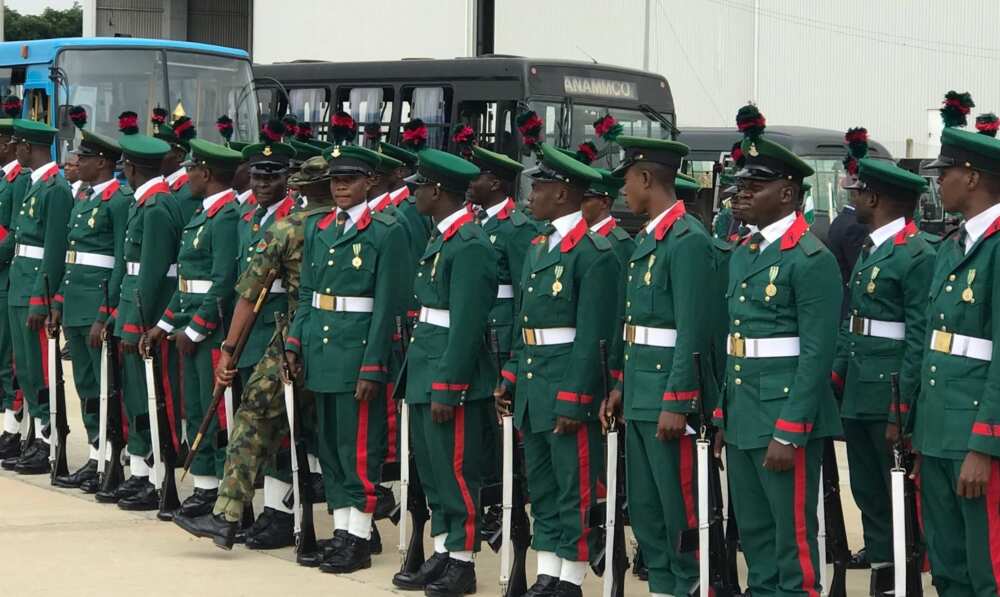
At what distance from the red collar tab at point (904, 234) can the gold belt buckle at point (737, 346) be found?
1585 mm

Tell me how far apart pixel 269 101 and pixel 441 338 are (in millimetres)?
15350

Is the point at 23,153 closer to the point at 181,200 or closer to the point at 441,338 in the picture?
the point at 181,200

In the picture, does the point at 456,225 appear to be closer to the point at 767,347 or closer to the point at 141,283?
the point at 767,347

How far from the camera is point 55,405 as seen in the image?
1073 cm

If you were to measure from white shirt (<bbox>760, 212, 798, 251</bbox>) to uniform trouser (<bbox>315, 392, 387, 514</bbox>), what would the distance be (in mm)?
2414

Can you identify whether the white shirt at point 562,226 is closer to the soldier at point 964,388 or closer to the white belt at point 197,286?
the soldier at point 964,388

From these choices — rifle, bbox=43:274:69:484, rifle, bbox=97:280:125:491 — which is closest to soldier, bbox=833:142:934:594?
rifle, bbox=97:280:125:491

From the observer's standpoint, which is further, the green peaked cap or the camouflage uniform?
the camouflage uniform

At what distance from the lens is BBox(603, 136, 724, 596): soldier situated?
6.87m

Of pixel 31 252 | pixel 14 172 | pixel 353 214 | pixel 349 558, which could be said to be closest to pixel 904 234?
pixel 353 214

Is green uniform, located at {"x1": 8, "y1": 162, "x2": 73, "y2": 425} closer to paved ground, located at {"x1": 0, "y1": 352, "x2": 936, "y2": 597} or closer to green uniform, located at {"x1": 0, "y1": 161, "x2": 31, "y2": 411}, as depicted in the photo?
green uniform, located at {"x1": 0, "y1": 161, "x2": 31, "y2": 411}

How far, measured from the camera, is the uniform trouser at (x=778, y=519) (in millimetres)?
6566

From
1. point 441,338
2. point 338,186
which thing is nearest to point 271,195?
point 338,186

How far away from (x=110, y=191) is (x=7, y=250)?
1458 mm
